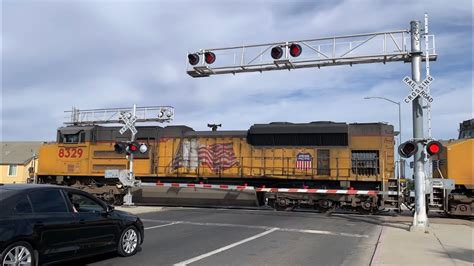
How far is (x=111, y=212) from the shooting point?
8453 millimetres

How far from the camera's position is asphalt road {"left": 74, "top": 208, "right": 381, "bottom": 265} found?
8547 millimetres

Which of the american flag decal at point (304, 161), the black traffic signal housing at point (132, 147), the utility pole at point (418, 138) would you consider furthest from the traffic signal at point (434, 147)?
the black traffic signal housing at point (132, 147)

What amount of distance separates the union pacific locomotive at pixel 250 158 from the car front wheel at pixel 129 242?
11.5 m

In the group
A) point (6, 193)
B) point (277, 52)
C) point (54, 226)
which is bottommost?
point (54, 226)

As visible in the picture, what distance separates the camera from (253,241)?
1091 cm

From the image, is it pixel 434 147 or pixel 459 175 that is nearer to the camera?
pixel 434 147

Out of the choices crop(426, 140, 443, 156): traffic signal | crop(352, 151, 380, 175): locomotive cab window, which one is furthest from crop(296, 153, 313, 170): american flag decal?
crop(426, 140, 443, 156): traffic signal

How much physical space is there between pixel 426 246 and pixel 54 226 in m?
8.17

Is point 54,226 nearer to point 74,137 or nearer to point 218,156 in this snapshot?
point 218,156

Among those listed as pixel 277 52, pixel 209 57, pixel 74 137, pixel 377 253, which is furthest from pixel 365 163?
pixel 74 137

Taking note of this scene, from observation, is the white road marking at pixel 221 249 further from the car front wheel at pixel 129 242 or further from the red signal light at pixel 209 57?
the red signal light at pixel 209 57

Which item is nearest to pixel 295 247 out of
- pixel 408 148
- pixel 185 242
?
pixel 185 242

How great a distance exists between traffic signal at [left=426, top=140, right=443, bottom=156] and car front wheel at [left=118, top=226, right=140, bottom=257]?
8.74 m

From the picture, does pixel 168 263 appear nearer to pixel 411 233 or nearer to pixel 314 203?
pixel 411 233
